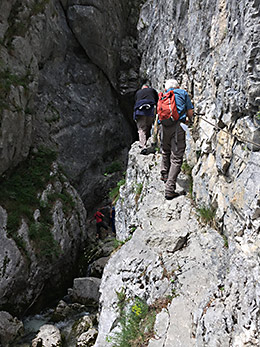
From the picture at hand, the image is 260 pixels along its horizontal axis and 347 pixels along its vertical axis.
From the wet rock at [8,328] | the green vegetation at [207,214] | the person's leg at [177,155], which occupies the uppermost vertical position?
the person's leg at [177,155]

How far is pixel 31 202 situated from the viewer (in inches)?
430

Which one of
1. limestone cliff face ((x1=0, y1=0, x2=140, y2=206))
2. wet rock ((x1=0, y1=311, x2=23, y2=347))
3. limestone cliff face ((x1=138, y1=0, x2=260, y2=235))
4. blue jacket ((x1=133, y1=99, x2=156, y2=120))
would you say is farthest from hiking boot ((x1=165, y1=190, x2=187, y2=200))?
limestone cliff face ((x1=0, y1=0, x2=140, y2=206))

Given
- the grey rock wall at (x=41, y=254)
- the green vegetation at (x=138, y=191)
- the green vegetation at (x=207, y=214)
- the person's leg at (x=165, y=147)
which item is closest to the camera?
the green vegetation at (x=207, y=214)

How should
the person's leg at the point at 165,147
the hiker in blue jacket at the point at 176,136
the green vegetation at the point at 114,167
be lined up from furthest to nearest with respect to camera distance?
the green vegetation at the point at 114,167 → the person's leg at the point at 165,147 → the hiker in blue jacket at the point at 176,136

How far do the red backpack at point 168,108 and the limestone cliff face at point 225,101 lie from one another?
0.74 meters

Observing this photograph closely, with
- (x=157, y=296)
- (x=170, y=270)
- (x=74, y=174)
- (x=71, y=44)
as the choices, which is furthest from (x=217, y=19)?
(x=71, y=44)

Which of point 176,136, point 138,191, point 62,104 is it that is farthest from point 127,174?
point 62,104

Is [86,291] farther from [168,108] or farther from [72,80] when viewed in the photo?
[72,80]

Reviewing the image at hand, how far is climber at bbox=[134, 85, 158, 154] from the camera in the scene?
26.2 ft

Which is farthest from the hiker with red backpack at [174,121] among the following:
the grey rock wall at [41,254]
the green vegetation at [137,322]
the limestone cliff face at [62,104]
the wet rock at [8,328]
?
the limestone cliff face at [62,104]

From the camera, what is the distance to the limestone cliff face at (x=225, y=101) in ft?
11.1

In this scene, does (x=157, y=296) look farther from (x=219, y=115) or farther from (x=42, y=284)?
(x=42, y=284)

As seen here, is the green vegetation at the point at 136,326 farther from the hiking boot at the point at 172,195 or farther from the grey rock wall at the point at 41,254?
the grey rock wall at the point at 41,254

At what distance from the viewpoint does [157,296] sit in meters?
3.95
